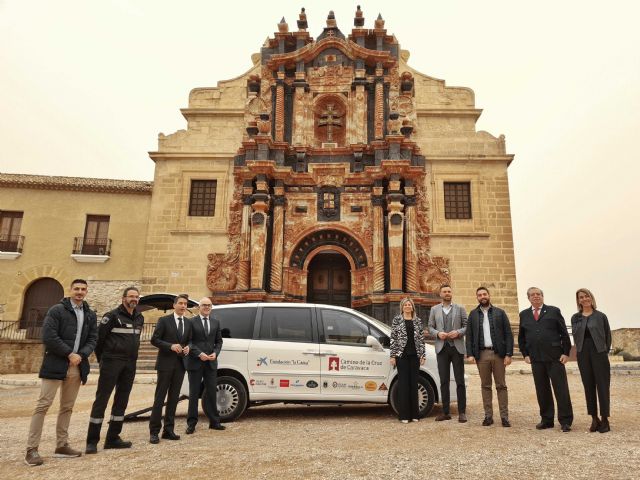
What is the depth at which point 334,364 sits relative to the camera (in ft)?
22.1

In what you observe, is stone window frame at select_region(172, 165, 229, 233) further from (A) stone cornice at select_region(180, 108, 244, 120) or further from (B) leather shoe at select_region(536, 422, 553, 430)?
(B) leather shoe at select_region(536, 422, 553, 430)

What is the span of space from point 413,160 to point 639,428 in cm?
1352

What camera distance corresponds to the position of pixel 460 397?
6.36m

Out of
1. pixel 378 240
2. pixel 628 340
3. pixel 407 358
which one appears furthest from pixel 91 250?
pixel 628 340

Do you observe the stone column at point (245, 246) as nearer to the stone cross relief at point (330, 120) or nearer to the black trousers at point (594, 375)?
the stone cross relief at point (330, 120)

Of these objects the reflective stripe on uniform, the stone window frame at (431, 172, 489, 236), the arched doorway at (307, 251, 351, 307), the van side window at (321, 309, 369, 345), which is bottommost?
the reflective stripe on uniform

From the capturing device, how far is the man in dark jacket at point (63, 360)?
15.3 ft

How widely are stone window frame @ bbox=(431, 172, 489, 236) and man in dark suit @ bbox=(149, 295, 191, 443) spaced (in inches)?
517

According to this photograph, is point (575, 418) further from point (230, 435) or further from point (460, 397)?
point (230, 435)

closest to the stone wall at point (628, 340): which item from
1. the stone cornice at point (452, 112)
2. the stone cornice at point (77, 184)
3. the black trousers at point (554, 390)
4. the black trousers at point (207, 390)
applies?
the stone cornice at point (452, 112)

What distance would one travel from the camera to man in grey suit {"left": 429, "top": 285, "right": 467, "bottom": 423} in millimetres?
6395

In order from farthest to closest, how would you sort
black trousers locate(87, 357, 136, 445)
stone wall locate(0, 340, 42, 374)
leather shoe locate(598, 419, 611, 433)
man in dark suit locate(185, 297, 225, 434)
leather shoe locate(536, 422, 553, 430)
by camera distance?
stone wall locate(0, 340, 42, 374)
man in dark suit locate(185, 297, 225, 434)
leather shoe locate(536, 422, 553, 430)
leather shoe locate(598, 419, 611, 433)
black trousers locate(87, 357, 136, 445)

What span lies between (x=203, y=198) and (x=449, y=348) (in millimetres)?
13785

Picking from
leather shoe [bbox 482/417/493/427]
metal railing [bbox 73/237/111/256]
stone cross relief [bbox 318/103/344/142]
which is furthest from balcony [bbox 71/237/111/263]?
leather shoe [bbox 482/417/493/427]
